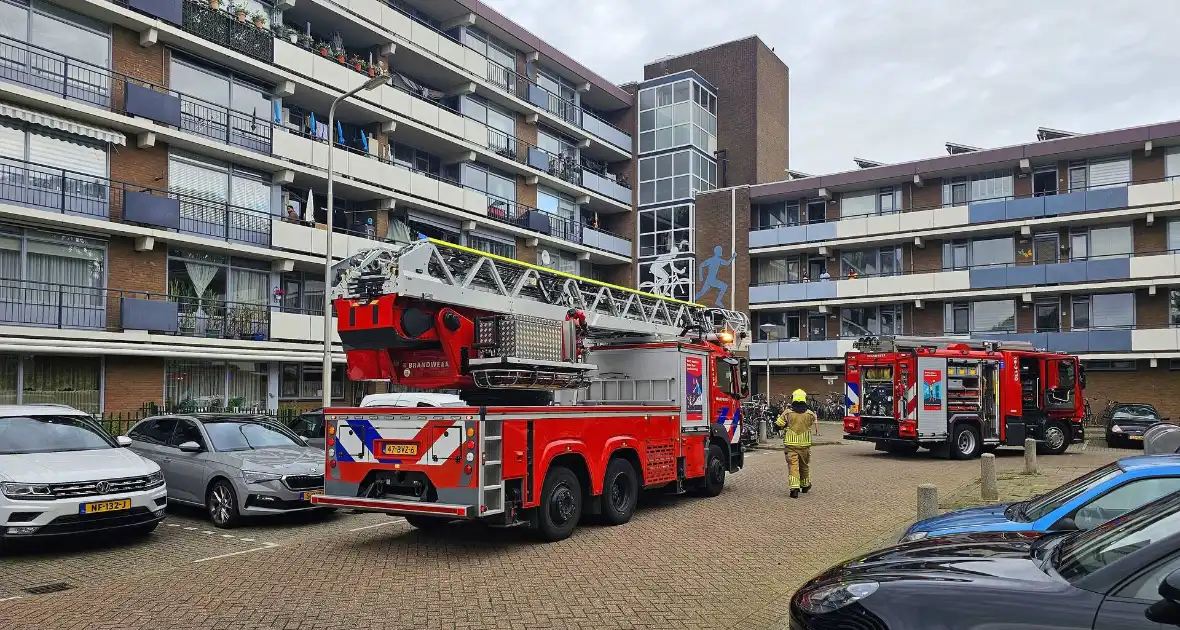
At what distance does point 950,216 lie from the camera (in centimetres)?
3856

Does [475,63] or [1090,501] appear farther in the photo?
[475,63]

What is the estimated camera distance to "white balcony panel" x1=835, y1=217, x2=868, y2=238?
40.6 metres

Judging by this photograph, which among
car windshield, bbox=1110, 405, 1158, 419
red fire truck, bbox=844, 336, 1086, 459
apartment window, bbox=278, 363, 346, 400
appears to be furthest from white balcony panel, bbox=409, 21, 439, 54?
car windshield, bbox=1110, 405, 1158, 419

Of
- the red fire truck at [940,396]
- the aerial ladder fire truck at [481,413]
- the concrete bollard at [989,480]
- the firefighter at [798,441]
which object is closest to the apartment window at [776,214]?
the red fire truck at [940,396]

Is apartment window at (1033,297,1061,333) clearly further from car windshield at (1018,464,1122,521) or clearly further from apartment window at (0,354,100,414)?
apartment window at (0,354,100,414)

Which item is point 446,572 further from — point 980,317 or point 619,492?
point 980,317

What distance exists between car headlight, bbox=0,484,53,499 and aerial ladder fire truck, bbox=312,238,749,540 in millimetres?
2854

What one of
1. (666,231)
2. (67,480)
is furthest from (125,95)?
(666,231)

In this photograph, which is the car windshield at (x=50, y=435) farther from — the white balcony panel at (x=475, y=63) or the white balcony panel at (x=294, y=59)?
the white balcony panel at (x=475, y=63)

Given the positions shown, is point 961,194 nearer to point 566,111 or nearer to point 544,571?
point 566,111

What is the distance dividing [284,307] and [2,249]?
7.79 meters

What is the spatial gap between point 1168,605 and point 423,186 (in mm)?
28780

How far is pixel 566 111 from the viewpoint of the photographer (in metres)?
39.9

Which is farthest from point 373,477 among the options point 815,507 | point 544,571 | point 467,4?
point 467,4
